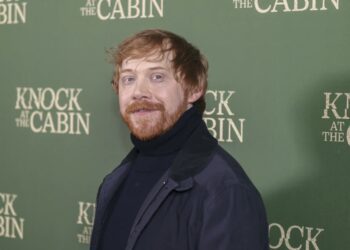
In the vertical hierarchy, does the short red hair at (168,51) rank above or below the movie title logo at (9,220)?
above

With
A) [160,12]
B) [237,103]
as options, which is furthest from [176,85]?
[160,12]

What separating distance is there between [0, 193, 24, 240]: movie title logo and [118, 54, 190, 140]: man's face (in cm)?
95

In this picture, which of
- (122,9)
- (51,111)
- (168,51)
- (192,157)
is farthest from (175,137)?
(51,111)

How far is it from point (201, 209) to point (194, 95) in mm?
297

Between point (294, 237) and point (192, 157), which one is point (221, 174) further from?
point (294, 237)

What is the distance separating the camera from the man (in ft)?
3.95

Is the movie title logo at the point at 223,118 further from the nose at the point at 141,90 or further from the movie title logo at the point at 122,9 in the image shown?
the nose at the point at 141,90

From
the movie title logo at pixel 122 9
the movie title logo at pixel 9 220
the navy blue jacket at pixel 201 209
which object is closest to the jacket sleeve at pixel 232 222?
the navy blue jacket at pixel 201 209

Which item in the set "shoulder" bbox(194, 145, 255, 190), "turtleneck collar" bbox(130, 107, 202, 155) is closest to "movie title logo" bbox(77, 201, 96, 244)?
"turtleneck collar" bbox(130, 107, 202, 155)

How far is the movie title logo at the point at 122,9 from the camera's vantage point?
1.93m

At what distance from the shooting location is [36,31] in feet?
6.96

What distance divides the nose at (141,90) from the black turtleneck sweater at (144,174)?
0.09 metres

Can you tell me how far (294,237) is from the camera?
5.61 feet

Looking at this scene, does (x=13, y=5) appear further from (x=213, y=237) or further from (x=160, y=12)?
(x=213, y=237)
